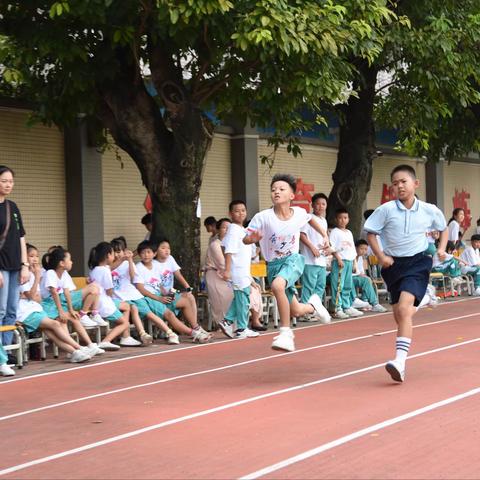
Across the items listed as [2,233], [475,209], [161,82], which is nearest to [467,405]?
[2,233]

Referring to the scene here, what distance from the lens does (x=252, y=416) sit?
8.51 m

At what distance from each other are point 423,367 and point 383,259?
1.45 meters

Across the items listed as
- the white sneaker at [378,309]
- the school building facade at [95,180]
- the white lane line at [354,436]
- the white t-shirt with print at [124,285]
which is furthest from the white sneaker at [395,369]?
the school building facade at [95,180]

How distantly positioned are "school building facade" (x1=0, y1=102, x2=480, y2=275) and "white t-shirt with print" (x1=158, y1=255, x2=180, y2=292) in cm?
390

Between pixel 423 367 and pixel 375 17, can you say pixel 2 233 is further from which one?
pixel 375 17

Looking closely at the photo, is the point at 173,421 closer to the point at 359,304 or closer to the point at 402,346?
the point at 402,346

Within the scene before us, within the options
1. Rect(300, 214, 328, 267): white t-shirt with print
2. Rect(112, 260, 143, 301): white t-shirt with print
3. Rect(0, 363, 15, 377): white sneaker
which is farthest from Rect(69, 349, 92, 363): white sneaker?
Rect(300, 214, 328, 267): white t-shirt with print

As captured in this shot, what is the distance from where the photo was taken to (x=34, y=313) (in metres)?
12.6

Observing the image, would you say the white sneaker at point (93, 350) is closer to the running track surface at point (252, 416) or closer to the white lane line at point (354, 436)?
the running track surface at point (252, 416)

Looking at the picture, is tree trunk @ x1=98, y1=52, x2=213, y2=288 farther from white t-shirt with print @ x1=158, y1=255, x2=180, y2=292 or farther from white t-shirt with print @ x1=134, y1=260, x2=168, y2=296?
white t-shirt with print @ x1=134, y1=260, x2=168, y2=296

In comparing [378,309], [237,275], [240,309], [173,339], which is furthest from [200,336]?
[378,309]

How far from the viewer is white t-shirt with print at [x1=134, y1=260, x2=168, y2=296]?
14758mm

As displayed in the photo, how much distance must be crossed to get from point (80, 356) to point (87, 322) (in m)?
0.95

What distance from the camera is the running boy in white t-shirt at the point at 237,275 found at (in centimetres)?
1521
